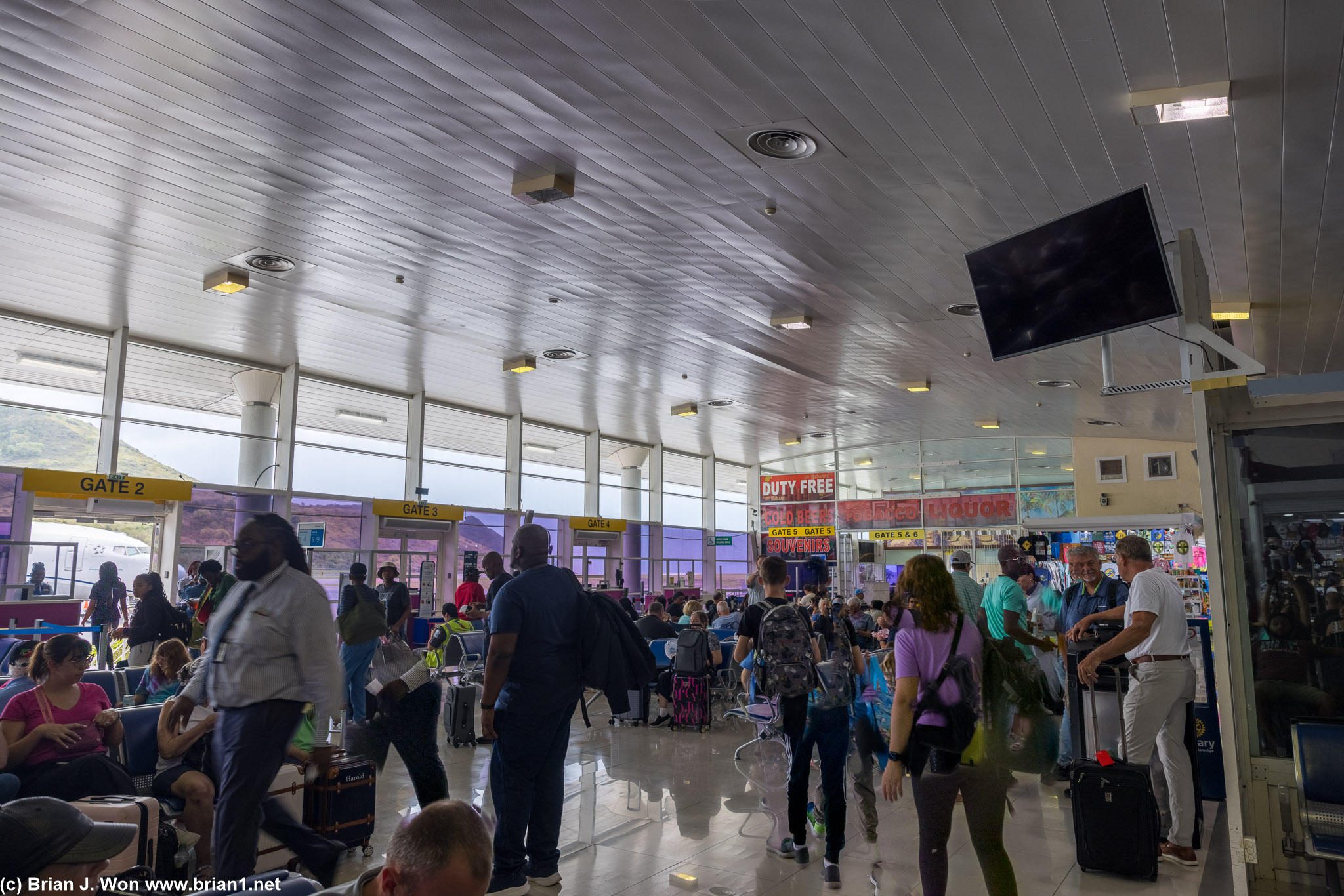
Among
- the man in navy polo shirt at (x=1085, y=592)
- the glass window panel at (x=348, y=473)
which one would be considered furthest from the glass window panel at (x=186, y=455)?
the man in navy polo shirt at (x=1085, y=592)

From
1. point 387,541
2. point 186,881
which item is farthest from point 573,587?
point 387,541

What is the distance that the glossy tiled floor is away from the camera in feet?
14.2

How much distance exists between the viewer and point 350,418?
15.4m

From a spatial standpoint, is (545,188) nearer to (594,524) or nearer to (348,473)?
(348,473)

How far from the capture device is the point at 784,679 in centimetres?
461

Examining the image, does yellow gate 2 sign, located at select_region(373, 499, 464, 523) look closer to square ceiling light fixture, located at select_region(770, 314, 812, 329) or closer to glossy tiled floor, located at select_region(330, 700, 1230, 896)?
glossy tiled floor, located at select_region(330, 700, 1230, 896)

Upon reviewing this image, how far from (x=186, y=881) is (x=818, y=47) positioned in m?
5.20

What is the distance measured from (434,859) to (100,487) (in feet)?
40.5

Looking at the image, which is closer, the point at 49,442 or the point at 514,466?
the point at 49,442

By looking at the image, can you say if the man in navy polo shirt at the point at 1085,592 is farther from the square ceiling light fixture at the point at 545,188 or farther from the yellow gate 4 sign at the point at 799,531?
the yellow gate 4 sign at the point at 799,531

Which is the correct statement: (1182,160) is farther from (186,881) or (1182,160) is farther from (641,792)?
(186,881)

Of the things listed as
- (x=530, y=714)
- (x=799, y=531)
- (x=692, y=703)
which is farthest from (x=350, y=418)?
(x=530, y=714)

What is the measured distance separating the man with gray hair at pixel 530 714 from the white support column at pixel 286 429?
37.2 feet

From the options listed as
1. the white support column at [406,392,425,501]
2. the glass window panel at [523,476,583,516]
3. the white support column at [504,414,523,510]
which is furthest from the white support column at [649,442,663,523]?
the white support column at [406,392,425,501]
